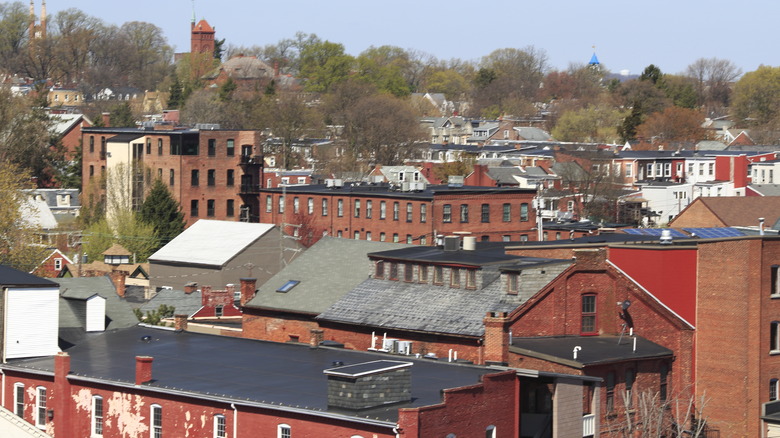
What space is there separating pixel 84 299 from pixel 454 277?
12.5 m

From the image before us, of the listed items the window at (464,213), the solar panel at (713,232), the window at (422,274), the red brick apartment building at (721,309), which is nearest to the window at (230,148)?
the window at (464,213)

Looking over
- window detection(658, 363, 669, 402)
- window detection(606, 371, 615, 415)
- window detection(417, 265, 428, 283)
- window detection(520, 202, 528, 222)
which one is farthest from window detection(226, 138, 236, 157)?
window detection(606, 371, 615, 415)

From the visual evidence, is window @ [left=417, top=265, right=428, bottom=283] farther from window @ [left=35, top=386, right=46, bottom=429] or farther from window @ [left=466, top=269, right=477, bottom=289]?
window @ [left=35, top=386, right=46, bottom=429]

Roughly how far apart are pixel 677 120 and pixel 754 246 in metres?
127

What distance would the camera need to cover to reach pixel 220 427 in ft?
125

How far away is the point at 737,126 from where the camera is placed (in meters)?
198

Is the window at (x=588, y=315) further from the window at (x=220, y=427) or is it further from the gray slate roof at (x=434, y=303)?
the window at (x=220, y=427)

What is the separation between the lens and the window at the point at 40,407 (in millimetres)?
43000

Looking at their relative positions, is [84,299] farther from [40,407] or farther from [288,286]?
[288,286]

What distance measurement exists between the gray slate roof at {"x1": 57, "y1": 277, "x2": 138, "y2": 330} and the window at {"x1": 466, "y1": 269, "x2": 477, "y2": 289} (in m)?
11.5

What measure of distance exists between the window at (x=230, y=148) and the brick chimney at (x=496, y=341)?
68.1 meters

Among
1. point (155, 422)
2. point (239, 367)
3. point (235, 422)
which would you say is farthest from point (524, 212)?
point (235, 422)

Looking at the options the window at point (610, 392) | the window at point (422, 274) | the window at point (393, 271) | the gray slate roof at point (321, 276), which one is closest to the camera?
the window at point (610, 392)

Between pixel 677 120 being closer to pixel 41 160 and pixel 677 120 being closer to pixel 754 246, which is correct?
pixel 41 160
